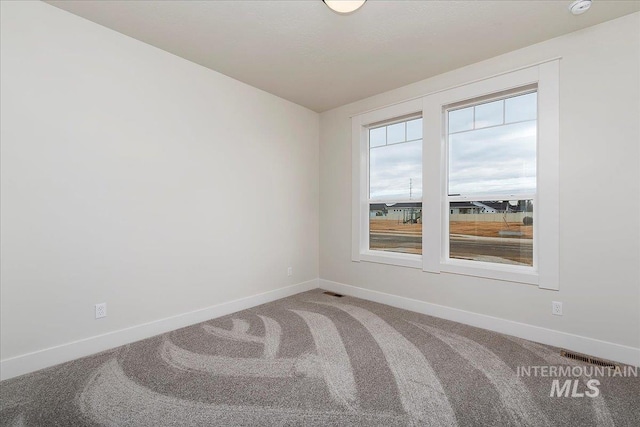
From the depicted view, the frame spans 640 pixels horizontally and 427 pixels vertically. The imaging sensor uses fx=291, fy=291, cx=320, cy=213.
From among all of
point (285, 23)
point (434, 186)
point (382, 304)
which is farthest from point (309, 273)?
point (285, 23)

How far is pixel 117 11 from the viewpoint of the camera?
2301 millimetres

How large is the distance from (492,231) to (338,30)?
253cm

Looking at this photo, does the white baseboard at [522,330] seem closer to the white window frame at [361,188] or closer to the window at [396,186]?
the white window frame at [361,188]

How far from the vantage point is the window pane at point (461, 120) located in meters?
3.27

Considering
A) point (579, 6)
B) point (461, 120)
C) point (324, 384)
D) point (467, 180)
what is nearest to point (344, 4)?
point (579, 6)

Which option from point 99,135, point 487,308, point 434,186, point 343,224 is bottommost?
point 487,308

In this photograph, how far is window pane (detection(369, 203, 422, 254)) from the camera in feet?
12.3

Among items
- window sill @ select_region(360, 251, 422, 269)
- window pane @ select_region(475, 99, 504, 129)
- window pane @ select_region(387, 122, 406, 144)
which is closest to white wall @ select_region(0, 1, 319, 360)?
window sill @ select_region(360, 251, 422, 269)

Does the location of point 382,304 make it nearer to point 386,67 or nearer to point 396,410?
point 396,410

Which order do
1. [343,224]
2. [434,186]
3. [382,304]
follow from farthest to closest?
1. [343,224]
2. [382,304]
3. [434,186]

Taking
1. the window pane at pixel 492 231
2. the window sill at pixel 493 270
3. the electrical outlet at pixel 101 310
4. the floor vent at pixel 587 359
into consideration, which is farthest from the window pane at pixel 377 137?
the electrical outlet at pixel 101 310

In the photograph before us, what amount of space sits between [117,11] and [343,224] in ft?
10.8

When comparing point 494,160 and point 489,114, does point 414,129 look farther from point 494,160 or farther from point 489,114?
point 494,160

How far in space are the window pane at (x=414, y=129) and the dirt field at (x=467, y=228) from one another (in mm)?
1127
